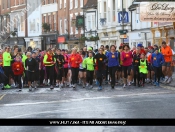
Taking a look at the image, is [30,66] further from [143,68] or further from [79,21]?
[79,21]

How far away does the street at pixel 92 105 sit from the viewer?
53.7 feet

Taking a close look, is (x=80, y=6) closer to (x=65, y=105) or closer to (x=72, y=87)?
(x=72, y=87)

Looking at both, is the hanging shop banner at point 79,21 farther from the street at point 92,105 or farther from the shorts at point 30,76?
the street at point 92,105

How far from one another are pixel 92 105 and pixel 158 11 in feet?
46.3

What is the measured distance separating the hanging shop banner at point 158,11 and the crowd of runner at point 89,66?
2067mm

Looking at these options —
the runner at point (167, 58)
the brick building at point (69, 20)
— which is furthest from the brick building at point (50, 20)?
the runner at point (167, 58)

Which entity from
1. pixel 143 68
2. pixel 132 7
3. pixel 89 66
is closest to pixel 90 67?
pixel 89 66

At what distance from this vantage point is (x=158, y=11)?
33375mm

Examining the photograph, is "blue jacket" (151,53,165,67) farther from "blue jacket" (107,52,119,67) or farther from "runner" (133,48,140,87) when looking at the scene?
"blue jacket" (107,52,119,67)

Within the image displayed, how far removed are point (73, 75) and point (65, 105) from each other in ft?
30.7

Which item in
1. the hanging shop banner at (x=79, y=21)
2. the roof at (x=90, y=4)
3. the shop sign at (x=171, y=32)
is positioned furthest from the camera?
the hanging shop banner at (x=79, y=21)

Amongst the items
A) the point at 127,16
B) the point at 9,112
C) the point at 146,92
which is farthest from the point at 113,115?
the point at 127,16

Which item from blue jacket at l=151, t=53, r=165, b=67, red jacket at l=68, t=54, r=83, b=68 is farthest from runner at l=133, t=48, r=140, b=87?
red jacket at l=68, t=54, r=83, b=68

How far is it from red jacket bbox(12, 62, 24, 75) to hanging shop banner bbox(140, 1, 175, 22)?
737 cm
